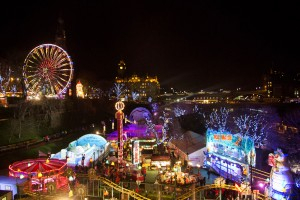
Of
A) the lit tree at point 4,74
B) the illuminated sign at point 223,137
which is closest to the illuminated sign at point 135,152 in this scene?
the illuminated sign at point 223,137

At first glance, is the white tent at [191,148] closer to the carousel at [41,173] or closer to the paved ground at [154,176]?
the paved ground at [154,176]

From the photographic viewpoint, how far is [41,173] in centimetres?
1362

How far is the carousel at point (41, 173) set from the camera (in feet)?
44.3

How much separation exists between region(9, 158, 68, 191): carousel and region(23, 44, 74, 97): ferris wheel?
720 inches

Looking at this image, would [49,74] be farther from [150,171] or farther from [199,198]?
[199,198]

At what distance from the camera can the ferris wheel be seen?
31.8 metres

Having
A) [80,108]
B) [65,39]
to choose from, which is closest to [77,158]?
[80,108]

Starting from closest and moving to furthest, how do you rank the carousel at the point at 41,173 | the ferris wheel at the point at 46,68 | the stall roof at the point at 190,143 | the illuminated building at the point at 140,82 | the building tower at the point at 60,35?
1. the carousel at the point at 41,173
2. the stall roof at the point at 190,143
3. the ferris wheel at the point at 46,68
4. the building tower at the point at 60,35
5. the illuminated building at the point at 140,82

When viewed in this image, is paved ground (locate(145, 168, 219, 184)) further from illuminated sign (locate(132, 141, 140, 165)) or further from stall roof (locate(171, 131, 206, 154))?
stall roof (locate(171, 131, 206, 154))

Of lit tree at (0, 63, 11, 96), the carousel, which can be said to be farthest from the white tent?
lit tree at (0, 63, 11, 96)

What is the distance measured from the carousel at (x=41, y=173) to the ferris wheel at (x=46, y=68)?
18.3 m

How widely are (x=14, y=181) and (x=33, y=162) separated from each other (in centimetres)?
131

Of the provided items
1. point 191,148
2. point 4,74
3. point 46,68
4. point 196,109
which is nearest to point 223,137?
point 191,148

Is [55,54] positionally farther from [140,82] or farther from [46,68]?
[140,82]
